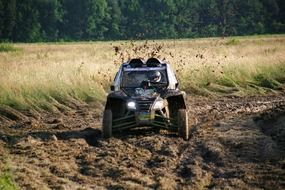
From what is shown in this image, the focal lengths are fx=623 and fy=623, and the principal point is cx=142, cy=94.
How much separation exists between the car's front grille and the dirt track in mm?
588

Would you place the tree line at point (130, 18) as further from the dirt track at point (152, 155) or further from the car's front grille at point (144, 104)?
the car's front grille at point (144, 104)

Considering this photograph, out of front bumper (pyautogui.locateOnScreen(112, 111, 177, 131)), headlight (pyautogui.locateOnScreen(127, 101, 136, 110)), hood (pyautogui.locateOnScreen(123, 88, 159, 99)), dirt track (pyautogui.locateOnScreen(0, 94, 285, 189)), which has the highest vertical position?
hood (pyautogui.locateOnScreen(123, 88, 159, 99))

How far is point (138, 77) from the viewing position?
1377 centimetres

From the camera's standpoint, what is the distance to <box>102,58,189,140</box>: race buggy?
12609 mm

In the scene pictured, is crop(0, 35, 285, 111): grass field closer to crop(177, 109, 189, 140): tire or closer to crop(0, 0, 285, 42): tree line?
crop(177, 109, 189, 140): tire

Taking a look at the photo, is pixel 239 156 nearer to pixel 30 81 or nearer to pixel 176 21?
pixel 30 81

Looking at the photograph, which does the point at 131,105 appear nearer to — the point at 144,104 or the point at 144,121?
the point at 144,104

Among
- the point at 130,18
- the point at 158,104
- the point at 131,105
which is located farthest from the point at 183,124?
the point at 130,18

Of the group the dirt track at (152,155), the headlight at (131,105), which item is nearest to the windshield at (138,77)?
the headlight at (131,105)

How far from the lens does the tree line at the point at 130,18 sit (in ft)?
269

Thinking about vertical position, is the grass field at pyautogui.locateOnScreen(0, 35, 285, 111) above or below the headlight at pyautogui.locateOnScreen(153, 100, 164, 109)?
below

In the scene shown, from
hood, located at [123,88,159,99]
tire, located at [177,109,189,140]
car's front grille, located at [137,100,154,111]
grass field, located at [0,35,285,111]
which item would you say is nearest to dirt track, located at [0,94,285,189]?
tire, located at [177,109,189,140]

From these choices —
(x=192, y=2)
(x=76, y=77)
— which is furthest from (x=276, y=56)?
(x=192, y=2)

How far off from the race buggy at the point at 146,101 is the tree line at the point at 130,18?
6158 cm
